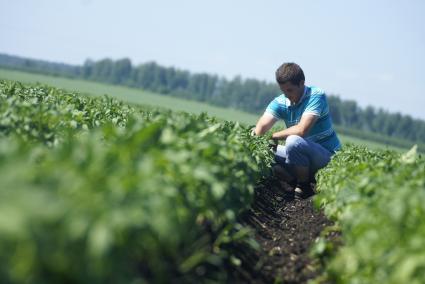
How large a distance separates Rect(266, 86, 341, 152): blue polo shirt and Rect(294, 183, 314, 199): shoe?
734mm

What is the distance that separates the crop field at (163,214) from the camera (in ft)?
6.40

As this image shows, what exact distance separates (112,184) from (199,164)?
1.03 meters

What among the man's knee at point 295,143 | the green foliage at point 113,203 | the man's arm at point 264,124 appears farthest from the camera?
the man's arm at point 264,124

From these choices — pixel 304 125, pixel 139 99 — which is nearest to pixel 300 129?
pixel 304 125

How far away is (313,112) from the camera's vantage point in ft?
25.1

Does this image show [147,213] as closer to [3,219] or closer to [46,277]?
[46,277]

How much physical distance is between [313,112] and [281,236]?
9.21 feet

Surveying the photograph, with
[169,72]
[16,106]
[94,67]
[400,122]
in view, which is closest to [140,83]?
[169,72]

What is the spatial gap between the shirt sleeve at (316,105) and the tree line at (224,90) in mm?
85905

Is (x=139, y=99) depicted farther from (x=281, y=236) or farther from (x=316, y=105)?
(x=281, y=236)

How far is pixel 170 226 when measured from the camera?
228cm

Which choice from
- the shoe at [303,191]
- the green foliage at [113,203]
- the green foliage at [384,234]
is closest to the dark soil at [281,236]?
the shoe at [303,191]

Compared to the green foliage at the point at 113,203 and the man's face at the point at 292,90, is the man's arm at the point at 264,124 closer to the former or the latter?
the man's face at the point at 292,90

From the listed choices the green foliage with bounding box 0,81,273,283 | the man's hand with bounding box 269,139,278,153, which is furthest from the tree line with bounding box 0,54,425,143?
the green foliage with bounding box 0,81,273,283
